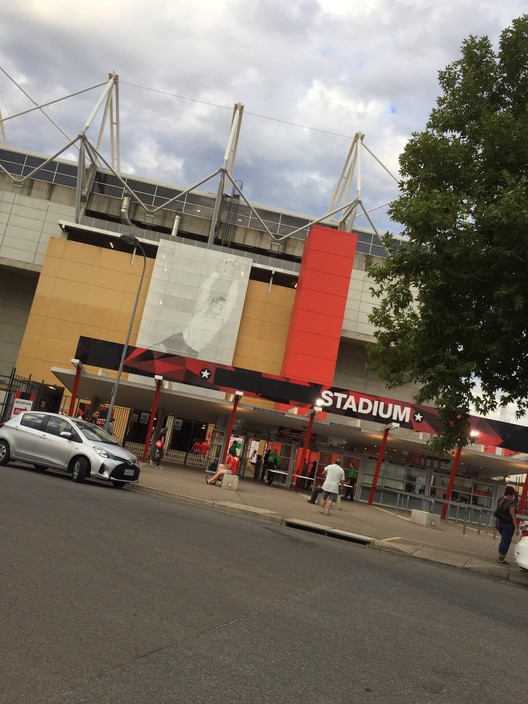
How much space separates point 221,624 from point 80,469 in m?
10.9

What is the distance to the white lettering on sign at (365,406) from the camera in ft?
88.8

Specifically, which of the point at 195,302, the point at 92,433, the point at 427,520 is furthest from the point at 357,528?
the point at 195,302

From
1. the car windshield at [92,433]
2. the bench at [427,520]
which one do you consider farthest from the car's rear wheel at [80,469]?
the bench at [427,520]

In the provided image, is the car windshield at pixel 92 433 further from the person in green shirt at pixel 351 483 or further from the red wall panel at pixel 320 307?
the red wall panel at pixel 320 307

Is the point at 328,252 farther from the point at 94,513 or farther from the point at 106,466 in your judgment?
the point at 94,513

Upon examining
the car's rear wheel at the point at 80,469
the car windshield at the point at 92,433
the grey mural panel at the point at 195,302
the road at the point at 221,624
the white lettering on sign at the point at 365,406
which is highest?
the grey mural panel at the point at 195,302

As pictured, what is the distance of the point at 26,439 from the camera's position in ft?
51.8

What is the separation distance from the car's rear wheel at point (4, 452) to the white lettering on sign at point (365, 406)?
14407 mm

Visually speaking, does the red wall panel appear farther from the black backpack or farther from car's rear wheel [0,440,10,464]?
the black backpack

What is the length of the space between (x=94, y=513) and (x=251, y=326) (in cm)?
3941

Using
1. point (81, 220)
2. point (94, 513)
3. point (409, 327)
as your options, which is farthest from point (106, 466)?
point (81, 220)

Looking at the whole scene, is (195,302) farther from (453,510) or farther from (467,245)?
(467,245)

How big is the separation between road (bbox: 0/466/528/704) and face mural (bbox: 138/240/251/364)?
3760 centimetres

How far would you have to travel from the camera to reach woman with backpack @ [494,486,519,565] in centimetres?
1381
